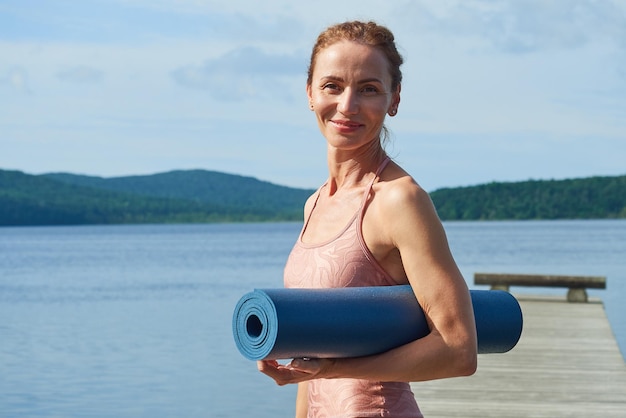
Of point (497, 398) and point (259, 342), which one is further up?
point (259, 342)

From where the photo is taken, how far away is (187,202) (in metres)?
152

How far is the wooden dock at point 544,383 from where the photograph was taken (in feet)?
25.8

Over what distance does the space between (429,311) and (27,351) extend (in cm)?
2152

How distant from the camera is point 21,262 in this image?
76.4 metres

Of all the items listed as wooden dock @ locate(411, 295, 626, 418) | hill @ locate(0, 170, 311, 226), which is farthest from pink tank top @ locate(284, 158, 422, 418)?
hill @ locate(0, 170, 311, 226)

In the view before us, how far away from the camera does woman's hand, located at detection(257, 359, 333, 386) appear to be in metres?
1.95

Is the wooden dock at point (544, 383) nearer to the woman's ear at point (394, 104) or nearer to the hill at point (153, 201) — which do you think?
the woman's ear at point (394, 104)

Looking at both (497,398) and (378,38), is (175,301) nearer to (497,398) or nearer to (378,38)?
(497,398)

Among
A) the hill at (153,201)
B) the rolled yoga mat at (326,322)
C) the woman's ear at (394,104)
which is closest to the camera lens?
the rolled yoga mat at (326,322)

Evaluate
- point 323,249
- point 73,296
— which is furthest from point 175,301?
point 323,249

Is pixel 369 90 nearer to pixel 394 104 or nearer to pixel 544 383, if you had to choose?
pixel 394 104

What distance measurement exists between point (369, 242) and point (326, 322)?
0.29 metres

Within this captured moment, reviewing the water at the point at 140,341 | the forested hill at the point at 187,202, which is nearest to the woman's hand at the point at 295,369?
the water at the point at 140,341

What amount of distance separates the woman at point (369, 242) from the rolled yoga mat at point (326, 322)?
3 centimetres
